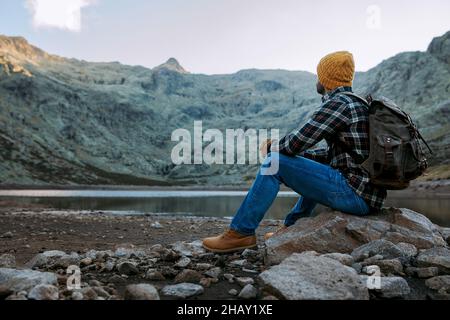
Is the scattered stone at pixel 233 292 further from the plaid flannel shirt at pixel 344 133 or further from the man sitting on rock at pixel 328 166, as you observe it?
the plaid flannel shirt at pixel 344 133

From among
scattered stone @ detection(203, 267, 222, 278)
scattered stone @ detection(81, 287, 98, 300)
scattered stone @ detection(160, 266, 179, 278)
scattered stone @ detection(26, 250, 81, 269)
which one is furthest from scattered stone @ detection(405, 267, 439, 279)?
scattered stone @ detection(26, 250, 81, 269)

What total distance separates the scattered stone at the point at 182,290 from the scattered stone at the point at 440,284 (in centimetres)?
307

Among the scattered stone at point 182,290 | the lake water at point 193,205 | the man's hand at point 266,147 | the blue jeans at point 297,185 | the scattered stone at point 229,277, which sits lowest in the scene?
the lake water at point 193,205

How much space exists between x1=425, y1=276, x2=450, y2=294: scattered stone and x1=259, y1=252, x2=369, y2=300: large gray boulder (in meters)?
1.19

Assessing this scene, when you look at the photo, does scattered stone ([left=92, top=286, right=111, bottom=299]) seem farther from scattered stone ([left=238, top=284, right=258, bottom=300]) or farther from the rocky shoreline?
scattered stone ([left=238, top=284, right=258, bottom=300])

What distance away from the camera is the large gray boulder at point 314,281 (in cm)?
497

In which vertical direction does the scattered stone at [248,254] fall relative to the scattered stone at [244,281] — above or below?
below

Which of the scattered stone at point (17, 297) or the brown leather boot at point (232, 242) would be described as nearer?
the scattered stone at point (17, 297)

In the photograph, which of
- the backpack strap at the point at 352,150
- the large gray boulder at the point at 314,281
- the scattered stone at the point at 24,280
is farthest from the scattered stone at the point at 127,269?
the backpack strap at the point at 352,150

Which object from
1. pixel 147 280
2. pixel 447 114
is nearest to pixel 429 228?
pixel 147 280

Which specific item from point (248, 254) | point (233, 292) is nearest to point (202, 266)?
point (248, 254)

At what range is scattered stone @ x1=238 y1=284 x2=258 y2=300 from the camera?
5.43 metres

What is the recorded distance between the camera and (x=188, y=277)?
6.36 meters

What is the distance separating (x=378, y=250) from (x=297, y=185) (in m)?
1.63
